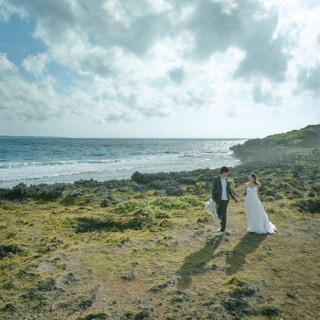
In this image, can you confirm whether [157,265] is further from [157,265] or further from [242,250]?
[242,250]

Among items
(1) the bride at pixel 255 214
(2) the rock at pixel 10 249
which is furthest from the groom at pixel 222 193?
(2) the rock at pixel 10 249

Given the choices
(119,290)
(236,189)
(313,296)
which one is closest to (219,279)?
(313,296)

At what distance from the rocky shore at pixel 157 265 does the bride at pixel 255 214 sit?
1.16 feet

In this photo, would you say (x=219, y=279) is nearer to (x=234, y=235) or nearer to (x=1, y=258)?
(x=234, y=235)

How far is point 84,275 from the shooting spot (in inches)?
274

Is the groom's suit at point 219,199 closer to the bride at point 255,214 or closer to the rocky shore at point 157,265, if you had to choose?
the rocky shore at point 157,265

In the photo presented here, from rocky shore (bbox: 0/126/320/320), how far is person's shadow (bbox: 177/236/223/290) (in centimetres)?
3

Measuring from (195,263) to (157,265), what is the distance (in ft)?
3.55

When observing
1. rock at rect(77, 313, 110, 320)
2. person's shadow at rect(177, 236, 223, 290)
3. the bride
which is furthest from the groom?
rock at rect(77, 313, 110, 320)

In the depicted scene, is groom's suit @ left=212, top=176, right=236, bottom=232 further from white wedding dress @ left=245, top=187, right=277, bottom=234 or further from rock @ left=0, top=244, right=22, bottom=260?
rock @ left=0, top=244, right=22, bottom=260

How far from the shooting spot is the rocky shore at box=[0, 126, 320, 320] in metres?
5.62

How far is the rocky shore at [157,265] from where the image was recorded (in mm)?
5617

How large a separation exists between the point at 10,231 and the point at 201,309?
26.4ft

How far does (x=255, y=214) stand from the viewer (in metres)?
10.0
